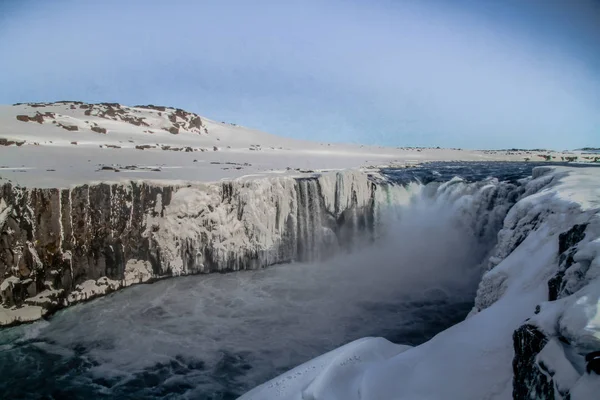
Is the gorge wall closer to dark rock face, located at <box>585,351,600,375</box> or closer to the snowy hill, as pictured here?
the snowy hill

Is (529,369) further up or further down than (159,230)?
further up

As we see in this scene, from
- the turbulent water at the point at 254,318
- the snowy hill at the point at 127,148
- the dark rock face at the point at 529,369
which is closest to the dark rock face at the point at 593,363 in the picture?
the dark rock face at the point at 529,369

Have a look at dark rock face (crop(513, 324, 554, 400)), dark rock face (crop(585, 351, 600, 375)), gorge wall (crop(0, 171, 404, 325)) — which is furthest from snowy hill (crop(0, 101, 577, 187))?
dark rock face (crop(585, 351, 600, 375))


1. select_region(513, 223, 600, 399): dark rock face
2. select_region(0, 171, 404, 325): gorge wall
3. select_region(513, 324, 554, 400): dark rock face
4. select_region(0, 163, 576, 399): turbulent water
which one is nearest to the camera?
select_region(513, 223, 600, 399): dark rock face

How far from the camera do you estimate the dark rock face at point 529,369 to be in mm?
2226

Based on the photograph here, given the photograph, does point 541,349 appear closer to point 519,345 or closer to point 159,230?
point 519,345

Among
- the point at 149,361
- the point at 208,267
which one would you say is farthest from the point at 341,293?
the point at 149,361

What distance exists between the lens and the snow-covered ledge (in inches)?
85.1

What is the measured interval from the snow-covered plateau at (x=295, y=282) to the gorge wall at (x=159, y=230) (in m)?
0.04

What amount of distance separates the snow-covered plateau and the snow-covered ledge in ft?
0.06

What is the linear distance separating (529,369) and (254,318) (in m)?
6.32

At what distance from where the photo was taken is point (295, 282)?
991 cm

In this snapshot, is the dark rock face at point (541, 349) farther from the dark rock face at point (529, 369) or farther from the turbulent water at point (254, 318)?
the turbulent water at point (254, 318)

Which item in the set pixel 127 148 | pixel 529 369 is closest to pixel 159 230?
pixel 529 369
